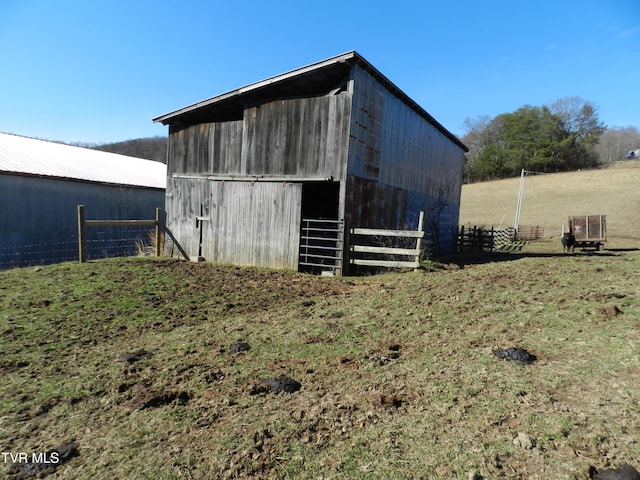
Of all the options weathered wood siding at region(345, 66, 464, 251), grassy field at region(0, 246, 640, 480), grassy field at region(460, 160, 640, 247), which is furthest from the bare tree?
grassy field at region(0, 246, 640, 480)

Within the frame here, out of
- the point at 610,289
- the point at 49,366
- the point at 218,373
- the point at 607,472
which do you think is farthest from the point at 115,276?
the point at 610,289

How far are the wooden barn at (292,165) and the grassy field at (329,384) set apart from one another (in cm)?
460

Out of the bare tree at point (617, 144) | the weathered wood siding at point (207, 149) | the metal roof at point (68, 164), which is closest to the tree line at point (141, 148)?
the metal roof at point (68, 164)

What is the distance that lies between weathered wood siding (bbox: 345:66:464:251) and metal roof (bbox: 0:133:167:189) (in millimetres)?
13976

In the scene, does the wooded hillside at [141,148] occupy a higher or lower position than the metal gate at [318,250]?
higher

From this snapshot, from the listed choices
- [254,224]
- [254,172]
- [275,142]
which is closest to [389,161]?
[275,142]

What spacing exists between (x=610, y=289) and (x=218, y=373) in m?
6.99

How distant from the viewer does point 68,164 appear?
1894 cm

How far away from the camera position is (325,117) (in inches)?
432

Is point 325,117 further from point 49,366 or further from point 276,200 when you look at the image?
point 49,366

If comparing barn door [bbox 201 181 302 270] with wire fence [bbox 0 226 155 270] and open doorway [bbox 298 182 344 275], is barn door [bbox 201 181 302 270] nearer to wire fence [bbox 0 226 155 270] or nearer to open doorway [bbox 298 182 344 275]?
open doorway [bbox 298 182 344 275]

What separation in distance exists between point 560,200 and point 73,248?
54904mm

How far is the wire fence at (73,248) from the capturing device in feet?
48.3

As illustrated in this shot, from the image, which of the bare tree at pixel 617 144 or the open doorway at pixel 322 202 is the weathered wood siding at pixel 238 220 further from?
the bare tree at pixel 617 144
